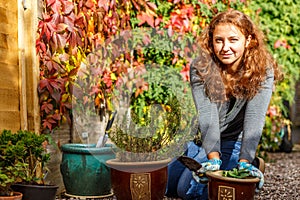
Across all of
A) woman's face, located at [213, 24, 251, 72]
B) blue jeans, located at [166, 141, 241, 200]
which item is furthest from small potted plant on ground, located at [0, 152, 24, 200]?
woman's face, located at [213, 24, 251, 72]

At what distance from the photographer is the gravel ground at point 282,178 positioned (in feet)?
9.45

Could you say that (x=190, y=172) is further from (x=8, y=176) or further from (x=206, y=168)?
(x=8, y=176)

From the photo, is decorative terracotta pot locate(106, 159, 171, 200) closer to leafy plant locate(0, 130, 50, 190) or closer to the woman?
the woman

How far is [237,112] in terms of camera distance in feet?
8.34

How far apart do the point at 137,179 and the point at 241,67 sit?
742 mm

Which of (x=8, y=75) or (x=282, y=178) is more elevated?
(x=8, y=75)

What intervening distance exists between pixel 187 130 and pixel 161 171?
0.28m

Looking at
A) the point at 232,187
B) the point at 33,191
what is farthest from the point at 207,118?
the point at 33,191

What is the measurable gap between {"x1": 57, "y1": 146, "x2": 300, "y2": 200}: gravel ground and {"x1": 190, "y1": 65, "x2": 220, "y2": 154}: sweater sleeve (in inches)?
24.5

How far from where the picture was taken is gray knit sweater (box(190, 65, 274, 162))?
2.27m

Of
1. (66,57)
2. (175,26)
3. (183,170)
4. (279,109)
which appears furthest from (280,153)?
(66,57)

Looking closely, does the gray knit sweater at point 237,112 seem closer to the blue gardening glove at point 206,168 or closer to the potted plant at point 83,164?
the blue gardening glove at point 206,168

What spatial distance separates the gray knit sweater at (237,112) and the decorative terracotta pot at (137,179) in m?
0.25

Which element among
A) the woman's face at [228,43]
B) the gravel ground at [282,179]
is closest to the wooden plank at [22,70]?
the woman's face at [228,43]
